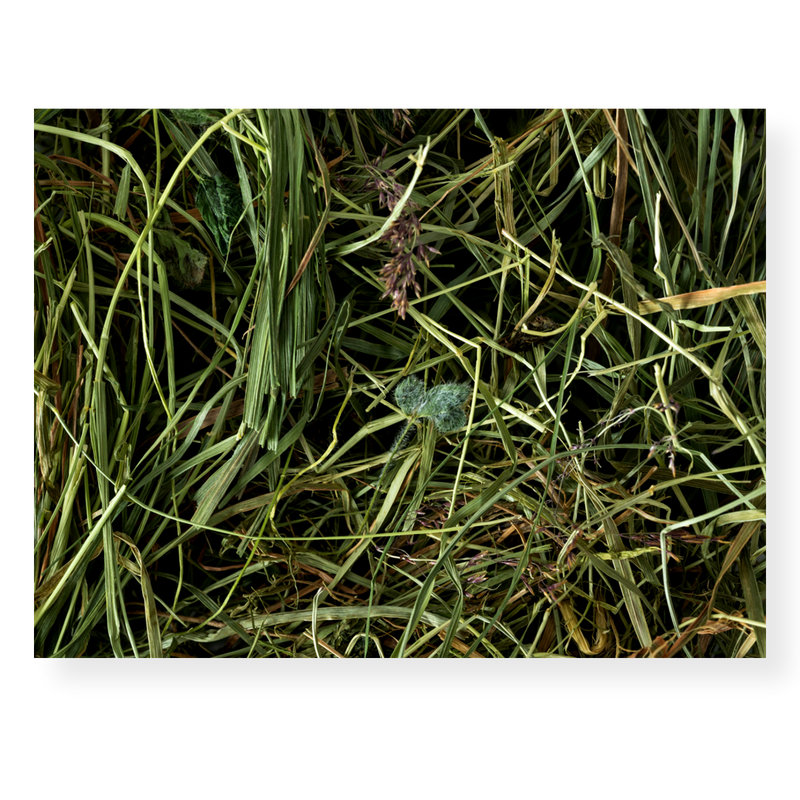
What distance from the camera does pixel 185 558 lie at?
20.8 inches

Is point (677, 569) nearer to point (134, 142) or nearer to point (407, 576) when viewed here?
point (407, 576)

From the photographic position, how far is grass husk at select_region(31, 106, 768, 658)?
0.48 m

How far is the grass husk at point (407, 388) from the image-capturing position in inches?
18.9

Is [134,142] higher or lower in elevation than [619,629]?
higher

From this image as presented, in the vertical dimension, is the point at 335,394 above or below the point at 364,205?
below

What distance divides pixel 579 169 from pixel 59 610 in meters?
0.58

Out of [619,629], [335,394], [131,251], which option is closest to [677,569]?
[619,629]

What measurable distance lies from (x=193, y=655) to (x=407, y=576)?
205mm

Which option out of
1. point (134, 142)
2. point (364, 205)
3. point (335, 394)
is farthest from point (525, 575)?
point (134, 142)

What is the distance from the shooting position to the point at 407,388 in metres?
0.50

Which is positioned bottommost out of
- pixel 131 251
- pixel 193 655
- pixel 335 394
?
pixel 193 655

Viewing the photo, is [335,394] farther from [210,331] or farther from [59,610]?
[59,610]

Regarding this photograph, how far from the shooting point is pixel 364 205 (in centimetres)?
49

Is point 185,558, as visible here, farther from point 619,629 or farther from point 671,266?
point 671,266
